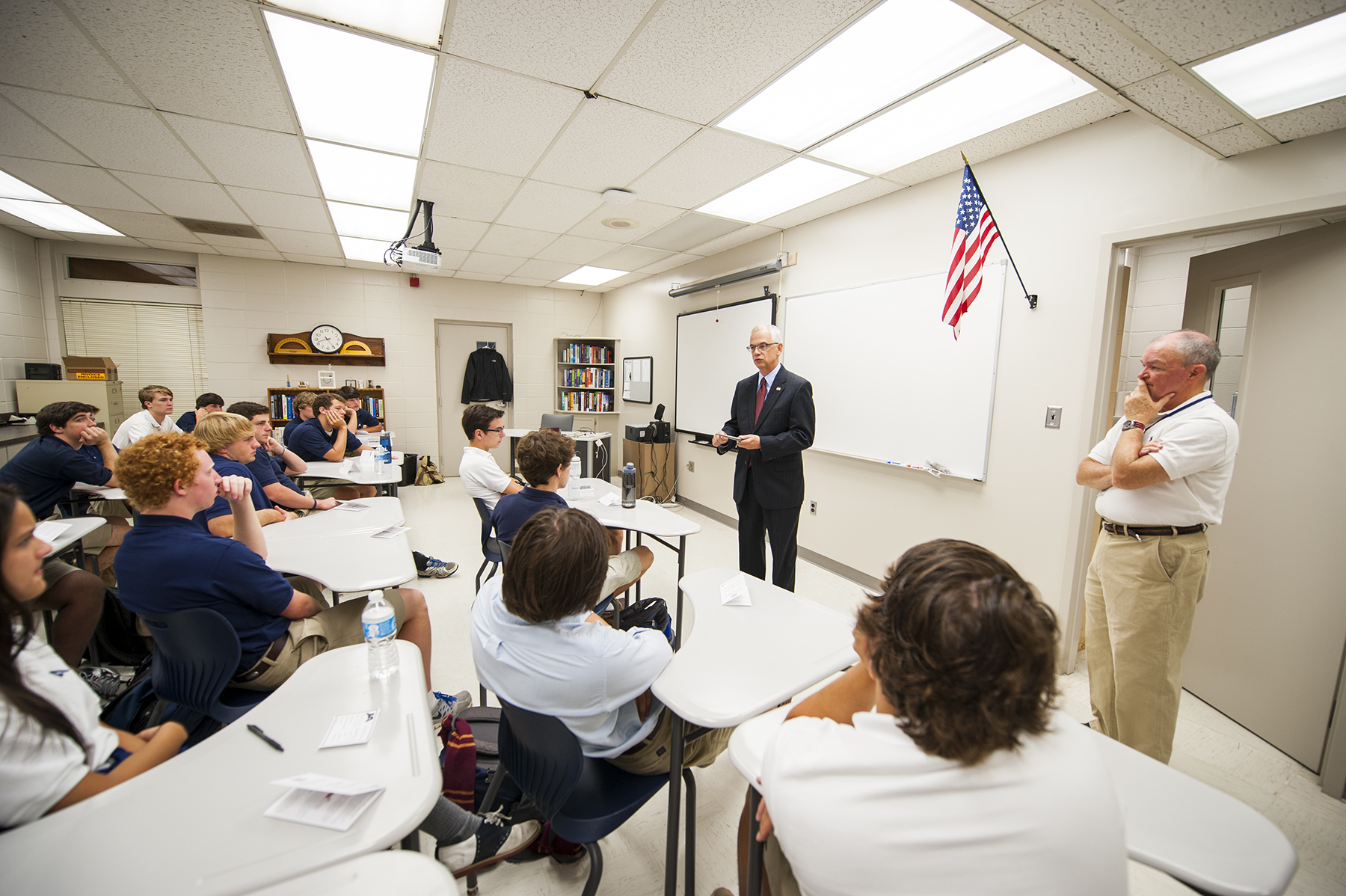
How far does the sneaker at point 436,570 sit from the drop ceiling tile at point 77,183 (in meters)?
3.39

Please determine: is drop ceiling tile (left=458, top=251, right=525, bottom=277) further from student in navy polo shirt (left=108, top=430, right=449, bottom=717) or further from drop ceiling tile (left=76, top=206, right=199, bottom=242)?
student in navy polo shirt (left=108, top=430, right=449, bottom=717)

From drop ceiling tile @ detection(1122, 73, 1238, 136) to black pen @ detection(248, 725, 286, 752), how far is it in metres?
3.17

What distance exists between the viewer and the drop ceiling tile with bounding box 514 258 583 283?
6.01 meters

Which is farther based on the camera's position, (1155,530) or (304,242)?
(304,242)

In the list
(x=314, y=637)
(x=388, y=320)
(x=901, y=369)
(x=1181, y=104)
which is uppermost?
(x=1181, y=104)

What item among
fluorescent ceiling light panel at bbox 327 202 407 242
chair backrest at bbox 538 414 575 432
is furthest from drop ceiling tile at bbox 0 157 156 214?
chair backrest at bbox 538 414 575 432

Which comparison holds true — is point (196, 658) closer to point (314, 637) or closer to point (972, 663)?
point (314, 637)

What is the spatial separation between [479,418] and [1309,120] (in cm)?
386

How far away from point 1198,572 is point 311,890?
8.86ft

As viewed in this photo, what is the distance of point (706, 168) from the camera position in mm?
3193

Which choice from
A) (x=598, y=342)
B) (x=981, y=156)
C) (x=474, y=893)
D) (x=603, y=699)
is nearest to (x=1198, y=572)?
(x=603, y=699)

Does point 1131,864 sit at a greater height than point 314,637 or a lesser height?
lesser

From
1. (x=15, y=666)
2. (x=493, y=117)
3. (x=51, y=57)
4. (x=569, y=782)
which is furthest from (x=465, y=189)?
(x=569, y=782)

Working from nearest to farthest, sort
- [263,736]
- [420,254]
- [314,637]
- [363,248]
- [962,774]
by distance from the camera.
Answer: [962,774]
[263,736]
[314,637]
[420,254]
[363,248]
